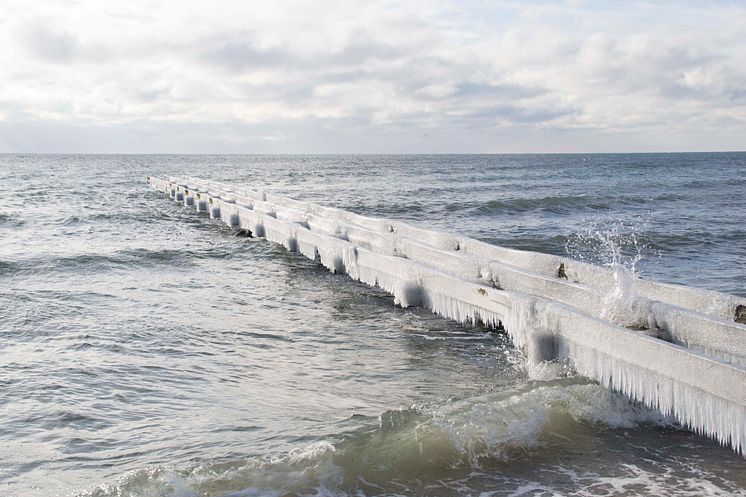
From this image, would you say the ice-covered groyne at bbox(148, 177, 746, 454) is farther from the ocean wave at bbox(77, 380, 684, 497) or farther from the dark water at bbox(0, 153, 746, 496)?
the ocean wave at bbox(77, 380, 684, 497)

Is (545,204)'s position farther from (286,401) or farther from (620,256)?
(286,401)

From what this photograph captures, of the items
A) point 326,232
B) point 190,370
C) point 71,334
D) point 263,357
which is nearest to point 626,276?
point 263,357

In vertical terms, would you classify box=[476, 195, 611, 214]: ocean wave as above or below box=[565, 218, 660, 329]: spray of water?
above

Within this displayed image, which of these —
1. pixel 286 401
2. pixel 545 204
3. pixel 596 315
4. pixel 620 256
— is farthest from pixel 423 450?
pixel 545 204

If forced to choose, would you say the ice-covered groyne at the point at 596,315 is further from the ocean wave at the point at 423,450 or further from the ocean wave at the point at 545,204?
the ocean wave at the point at 545,204

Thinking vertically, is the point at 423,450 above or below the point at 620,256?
below

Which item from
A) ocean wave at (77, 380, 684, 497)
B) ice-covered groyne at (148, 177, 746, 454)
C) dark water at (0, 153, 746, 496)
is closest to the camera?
ocean wave at (77, 380, 684, 497)

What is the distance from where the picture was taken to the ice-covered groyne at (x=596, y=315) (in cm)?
486

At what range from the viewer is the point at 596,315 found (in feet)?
22.6

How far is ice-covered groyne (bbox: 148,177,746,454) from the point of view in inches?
191

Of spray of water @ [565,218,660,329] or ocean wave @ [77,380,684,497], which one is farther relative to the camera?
spray of water @ [565,218,660,329]

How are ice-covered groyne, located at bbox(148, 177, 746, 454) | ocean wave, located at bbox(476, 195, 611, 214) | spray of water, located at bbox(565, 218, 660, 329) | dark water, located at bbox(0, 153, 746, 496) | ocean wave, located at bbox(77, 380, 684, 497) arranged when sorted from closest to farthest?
ocean wave, located at bbox(77, 380, 684, 497)
dark water, located at bbox(0, 153, 746, 496)
ice-covered groyne, located at bbox(148, 177, 746, 454)
spray of water, located at bbox(565, 218, 660, 329)
ocean wave, located at bbox(476, 195, 611, 214)

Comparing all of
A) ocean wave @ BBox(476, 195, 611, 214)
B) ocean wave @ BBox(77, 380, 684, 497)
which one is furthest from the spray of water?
ocean wave @ BBox(476, 195, 611, 214)

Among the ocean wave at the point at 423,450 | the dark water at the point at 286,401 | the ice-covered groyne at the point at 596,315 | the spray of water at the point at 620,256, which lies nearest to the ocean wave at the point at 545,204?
the spray of water at the point at 620,256
